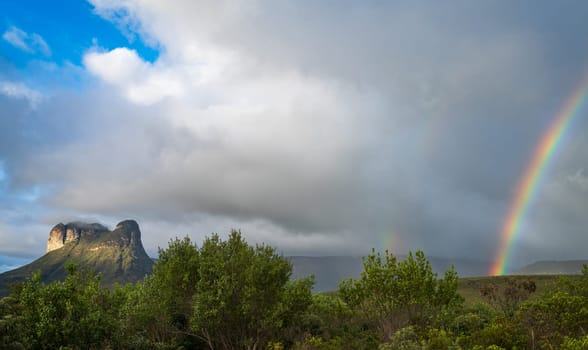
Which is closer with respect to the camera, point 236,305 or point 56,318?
point 56,318

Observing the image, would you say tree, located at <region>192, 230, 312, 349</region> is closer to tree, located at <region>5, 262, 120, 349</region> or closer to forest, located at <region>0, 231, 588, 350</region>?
forest, located at <region>0, 231, 588, 350</region>

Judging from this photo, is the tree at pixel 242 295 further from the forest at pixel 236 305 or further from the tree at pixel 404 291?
the tree at pixel 404 291

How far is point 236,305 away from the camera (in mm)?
44938

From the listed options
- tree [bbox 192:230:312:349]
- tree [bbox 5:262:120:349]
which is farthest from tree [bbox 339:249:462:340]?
tree [bbox 5:262:120:349]

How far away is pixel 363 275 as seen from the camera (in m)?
46.9

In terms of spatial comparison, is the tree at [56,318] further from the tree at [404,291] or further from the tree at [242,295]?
the tree at [404,291]

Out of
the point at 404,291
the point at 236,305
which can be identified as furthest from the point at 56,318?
the point at 404,291

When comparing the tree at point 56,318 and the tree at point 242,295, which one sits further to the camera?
the tree at point 242,295

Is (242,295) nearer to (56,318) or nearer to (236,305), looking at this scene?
(236,305)

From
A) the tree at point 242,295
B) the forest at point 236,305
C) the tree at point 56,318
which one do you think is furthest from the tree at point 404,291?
the tree at point 56,318

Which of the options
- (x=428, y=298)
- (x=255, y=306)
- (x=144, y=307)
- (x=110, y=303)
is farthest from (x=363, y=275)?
(x=110, y=303)

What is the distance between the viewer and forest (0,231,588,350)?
32938 mm

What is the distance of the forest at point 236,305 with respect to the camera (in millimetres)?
32938

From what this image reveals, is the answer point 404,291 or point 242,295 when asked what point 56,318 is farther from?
point 404,291
